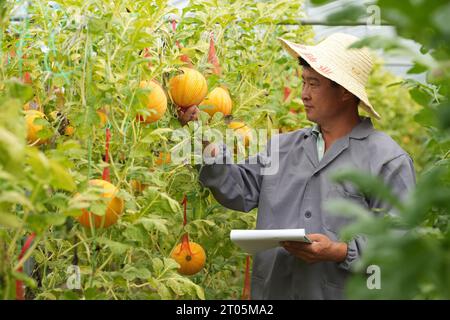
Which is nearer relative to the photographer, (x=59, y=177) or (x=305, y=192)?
(x=59, y=177)

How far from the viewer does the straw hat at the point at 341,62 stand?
102 inches

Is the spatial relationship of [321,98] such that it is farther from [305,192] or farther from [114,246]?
[114,246]

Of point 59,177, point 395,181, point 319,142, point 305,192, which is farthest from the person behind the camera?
point 319,142

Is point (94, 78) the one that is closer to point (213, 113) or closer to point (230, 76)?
point (213, 113)

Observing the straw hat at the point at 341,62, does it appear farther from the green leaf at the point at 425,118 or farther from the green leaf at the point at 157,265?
the green leaf at the point at 157,265

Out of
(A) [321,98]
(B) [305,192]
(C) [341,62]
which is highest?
(C) [341,62]

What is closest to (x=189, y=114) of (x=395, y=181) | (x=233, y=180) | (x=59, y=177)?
(x=233, y=180)

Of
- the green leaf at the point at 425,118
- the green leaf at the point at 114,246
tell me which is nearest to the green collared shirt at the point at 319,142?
the green leaf at the point at 425,118

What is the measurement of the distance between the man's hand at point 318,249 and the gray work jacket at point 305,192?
45 mm

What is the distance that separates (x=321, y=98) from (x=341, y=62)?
0.50 ft

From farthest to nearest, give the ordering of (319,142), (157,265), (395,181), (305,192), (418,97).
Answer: (319,142), (305,192), (395,181), (157,265), (418,97)

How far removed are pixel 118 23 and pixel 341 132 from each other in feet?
3.08

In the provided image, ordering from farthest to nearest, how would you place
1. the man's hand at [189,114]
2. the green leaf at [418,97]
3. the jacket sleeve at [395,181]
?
the man's hand at [189,114] → the jacket sleeve at [395,181] → the green leaf at [418,97]

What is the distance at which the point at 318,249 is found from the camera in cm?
227
